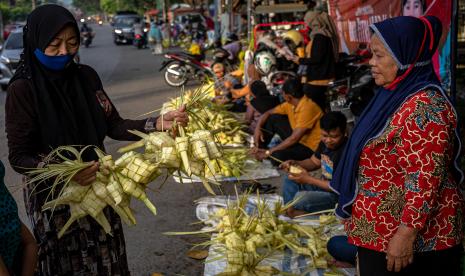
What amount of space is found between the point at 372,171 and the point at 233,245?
5.75ft

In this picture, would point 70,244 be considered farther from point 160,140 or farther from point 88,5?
point 88,5

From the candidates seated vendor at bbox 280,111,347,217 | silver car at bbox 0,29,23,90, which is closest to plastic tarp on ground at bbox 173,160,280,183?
seated vendor at bbox 280,111,347,217

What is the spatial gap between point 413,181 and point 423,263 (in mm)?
396

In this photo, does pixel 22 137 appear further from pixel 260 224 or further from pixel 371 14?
pixel 371 14

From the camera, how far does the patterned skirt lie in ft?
8.43

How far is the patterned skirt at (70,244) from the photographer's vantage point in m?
2.57

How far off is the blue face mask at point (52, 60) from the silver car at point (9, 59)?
39.7 ft

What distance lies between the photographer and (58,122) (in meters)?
2.48

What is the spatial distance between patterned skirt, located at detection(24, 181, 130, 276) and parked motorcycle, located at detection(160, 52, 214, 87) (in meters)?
10.6

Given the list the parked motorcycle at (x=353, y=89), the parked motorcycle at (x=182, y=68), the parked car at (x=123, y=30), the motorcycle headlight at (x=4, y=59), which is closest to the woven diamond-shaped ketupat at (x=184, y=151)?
the parked motorcycle at (x=353, y=89)

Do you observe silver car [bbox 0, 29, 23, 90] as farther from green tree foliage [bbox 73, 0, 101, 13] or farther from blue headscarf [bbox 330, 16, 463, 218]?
green tree foliage [bbox 73, 0, 101, 13]

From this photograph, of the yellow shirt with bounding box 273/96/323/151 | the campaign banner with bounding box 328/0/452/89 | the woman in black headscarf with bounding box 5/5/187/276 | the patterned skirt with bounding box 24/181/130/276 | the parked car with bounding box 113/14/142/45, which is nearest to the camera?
the woman in black headscarf with bounding box 5/5/187/276

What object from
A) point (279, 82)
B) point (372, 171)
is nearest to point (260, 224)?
point (372, 171)

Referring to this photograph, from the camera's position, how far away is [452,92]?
15.3ft
